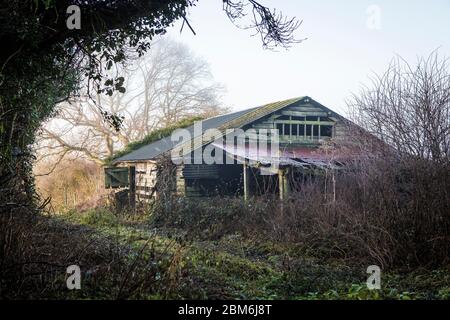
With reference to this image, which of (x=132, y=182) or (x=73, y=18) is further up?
(x=73, y=18)

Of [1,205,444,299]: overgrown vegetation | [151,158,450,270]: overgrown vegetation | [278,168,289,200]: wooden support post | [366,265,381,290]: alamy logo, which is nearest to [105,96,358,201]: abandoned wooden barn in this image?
[278,168,289,200]: wooden support post

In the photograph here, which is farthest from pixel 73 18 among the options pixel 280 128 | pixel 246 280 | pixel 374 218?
pixel 280 128

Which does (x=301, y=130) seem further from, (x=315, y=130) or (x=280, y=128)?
(x=280, y=128)

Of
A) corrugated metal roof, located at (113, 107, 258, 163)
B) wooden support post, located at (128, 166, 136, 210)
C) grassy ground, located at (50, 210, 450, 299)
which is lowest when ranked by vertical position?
grassy ground, located at (50, 210, 450, 299)

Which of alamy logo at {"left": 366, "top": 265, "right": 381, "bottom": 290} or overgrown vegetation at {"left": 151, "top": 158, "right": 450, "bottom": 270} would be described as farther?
overgrown vegetation at {"left": 151, "top": 158, "right": 450, "bottom": 270}

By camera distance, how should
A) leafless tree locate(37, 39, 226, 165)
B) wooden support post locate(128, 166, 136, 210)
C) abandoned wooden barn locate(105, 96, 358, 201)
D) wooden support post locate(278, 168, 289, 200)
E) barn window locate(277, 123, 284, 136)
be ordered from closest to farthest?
wooden support post locate(278, 168, 289, 200)
abandoned wooden barn locate(105, 96, 358, 201)
barn window locate(277, 123, 284, 136)
wooden support post locate(128, 166, 136, 210)
leafless tree locate(37, 39, 226, 165)

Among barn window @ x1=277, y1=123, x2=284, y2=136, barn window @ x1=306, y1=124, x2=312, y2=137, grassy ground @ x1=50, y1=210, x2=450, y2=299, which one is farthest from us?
barn window @ x1=306, y1=124, x2=312, y2=137

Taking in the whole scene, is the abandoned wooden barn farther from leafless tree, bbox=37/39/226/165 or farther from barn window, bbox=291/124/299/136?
leafless tree, bbox=37/39/226/165

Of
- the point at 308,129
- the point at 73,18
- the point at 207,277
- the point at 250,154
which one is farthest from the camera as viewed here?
the point at 308,129

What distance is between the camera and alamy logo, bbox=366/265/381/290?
5.61 metres

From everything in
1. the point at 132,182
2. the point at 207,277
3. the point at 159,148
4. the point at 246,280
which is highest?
the point at 159,148

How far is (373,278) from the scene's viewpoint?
6238mm

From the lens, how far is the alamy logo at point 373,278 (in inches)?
221
